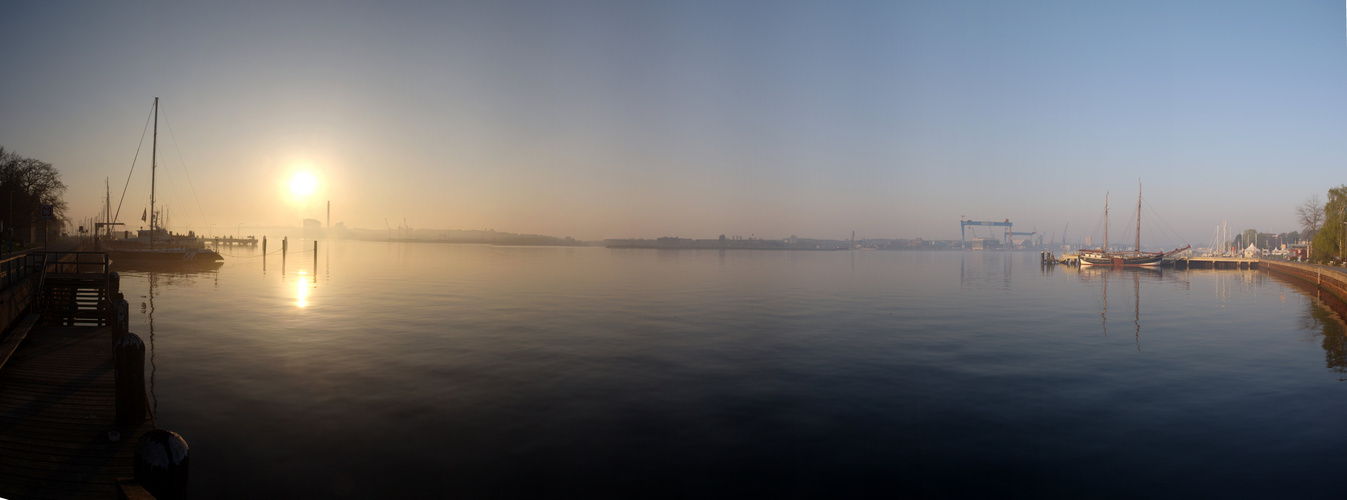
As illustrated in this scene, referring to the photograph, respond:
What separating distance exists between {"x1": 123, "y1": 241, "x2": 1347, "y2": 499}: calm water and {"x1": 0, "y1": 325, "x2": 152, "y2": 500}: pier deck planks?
3.62 feet

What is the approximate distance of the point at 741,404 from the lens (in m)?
13.2

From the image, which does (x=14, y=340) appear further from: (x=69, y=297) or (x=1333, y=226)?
(x=1333, y=226)

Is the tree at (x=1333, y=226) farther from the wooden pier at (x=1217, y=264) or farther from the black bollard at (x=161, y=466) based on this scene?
the black bollard at (x=161, y=466)

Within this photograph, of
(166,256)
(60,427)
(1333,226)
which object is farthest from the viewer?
(1333,226)

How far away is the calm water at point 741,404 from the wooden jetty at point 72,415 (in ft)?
3.45

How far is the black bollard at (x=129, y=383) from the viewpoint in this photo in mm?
10438

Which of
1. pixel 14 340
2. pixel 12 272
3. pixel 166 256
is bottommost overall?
pixel 14 340

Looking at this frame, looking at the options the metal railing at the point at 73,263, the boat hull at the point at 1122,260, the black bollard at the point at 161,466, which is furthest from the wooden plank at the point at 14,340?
the boat hull at the point at 1122,260

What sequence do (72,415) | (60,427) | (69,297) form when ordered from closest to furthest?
1. (60,427)
2. (72,415)
3. (69,297)

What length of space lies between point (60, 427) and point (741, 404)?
1139cm

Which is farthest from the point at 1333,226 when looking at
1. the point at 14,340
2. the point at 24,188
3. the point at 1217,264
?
the point at 24,188

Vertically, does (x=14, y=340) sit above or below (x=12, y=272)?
below

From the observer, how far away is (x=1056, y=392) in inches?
570

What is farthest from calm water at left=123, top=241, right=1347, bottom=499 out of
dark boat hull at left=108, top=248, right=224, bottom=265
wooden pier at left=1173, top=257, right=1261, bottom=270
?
wooden pier at left=1173, top=257, right=1261, bottom=270
